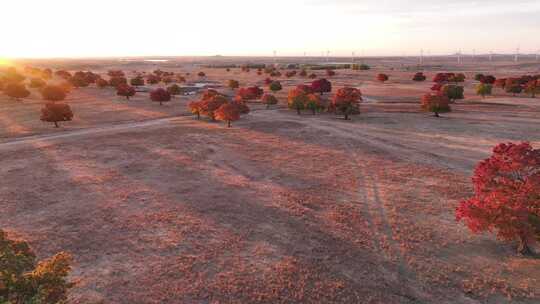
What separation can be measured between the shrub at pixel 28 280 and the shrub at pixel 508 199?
19535 millimetres

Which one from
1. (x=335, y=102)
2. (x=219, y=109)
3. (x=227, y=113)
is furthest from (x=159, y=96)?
(x=335, y=102)

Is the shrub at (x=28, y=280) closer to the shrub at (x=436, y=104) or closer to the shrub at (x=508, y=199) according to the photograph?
the shrub at (x=508, y=199)

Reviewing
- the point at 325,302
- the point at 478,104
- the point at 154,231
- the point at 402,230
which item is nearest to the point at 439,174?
the point at 402,230

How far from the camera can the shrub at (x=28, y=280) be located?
11.9 metres

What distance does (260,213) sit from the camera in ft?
88.4

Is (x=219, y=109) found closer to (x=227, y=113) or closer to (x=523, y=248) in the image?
(x=227, y=113)

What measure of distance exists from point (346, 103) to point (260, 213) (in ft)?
134

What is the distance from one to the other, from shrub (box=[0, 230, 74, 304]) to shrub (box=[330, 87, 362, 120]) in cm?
5466

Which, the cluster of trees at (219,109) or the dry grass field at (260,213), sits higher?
the cluster of trees at (219,109)

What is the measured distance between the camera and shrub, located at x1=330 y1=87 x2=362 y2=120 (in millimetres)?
64000

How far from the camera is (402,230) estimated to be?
24.4 m

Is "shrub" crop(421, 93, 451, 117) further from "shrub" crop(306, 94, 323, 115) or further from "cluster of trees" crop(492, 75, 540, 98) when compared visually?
"cluster of trees" crop(492, 75, 540, 98)

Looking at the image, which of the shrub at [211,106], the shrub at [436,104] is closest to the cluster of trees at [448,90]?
the shrub at [436,104]

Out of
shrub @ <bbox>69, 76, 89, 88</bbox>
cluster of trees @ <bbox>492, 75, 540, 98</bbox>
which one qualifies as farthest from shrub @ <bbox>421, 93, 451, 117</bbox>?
shrub @ <bbox>69, 76, 89, 88</bbox>
